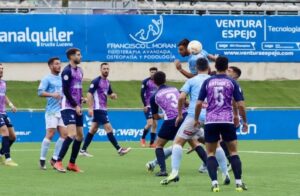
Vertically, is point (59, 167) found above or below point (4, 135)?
below

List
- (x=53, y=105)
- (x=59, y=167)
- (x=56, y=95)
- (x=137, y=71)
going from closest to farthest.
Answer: (x=59, y=167), (x=56, y=95), (x=53, y=105), (x=137, y=71)

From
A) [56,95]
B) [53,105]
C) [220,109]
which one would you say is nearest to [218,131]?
[220,109]

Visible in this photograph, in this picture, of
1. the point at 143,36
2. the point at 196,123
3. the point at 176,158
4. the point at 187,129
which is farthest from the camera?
the point at 143,36

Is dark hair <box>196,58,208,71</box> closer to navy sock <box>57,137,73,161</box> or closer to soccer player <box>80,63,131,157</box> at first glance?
navy sock <box>57,137,73,161</box>

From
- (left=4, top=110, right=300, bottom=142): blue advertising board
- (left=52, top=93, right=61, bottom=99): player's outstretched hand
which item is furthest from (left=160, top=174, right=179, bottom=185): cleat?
(left=4, top=110, right=300, bottom=142): blue advertising board

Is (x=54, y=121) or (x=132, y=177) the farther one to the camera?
(x=54, y=121)

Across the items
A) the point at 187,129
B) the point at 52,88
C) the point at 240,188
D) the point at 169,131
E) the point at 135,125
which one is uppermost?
the point at 52,88

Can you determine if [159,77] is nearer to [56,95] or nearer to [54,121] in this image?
[56,95]

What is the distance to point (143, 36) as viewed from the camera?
135 ft

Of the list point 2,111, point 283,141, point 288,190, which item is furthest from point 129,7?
point 288,190

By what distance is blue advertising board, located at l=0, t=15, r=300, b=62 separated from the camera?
132ft

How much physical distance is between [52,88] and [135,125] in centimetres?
1223

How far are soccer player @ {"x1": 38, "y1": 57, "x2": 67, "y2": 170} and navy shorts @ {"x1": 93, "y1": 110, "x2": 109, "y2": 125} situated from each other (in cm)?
415

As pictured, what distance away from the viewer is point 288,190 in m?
14.6
